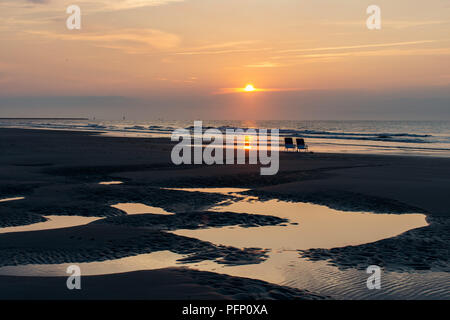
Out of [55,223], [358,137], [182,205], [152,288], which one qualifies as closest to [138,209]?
[182,205]

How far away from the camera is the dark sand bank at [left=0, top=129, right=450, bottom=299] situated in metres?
7.93

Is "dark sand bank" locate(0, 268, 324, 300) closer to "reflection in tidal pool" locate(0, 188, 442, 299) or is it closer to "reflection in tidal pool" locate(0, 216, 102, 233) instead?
"reflection in tidal pool" locate(0, 188, 442, 299)

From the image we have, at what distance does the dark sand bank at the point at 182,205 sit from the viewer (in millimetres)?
7934

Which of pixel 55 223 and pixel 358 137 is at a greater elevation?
pixel 358 137

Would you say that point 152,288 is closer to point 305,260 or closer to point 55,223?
point 305,260

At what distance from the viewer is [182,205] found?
1330cm

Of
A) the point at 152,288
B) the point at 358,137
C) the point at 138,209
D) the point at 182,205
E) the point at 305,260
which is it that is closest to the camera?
the point at 152,288

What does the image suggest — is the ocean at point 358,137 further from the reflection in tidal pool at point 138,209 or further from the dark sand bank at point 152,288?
the dark sand bank at point 152,288

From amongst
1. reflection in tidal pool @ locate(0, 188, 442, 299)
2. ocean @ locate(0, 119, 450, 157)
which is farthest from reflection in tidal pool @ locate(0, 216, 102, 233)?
ocean @ locate(0, 119, 450, 157)

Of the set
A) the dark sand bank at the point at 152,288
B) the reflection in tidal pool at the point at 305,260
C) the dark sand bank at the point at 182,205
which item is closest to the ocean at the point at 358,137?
the dark sand bank at the point at 182,205
